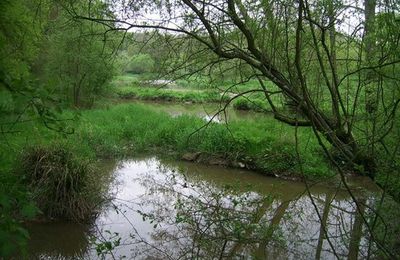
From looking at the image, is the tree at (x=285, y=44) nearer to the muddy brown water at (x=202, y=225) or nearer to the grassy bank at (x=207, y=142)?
the muddy brown water at (x=202, y=225)

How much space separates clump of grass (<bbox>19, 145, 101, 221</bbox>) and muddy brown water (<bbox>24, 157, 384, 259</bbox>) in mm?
228

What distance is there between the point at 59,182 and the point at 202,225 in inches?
123

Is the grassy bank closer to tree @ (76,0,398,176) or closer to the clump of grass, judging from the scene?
the clump of grass

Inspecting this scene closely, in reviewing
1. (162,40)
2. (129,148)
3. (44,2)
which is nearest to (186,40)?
(162,40)

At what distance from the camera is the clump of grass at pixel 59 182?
6125 mm

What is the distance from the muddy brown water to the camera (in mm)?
3859

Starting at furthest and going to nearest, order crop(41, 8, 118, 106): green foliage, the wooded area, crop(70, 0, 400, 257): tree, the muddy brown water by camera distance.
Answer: crop(41, 8, 118, 106): green foliage → the muddy brown water → crop(70, 0, 400, 257): tree → the wooded area

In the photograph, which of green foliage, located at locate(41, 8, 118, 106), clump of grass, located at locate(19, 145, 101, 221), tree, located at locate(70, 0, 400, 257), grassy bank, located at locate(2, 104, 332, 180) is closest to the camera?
tree, located at locate(70, 0, 400, 257)

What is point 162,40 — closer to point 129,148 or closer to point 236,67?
point 236,67

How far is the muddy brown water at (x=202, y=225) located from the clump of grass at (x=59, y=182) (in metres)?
0.23

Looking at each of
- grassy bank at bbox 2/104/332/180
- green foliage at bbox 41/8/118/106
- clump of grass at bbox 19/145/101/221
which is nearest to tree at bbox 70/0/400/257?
clump of grass at bbox 19/145/101/221

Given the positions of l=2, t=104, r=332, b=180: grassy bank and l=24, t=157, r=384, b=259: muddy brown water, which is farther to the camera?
l=2, t=104, r=332, b=180: grassy bank

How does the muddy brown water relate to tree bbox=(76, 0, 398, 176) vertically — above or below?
below

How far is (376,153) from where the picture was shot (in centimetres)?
382
